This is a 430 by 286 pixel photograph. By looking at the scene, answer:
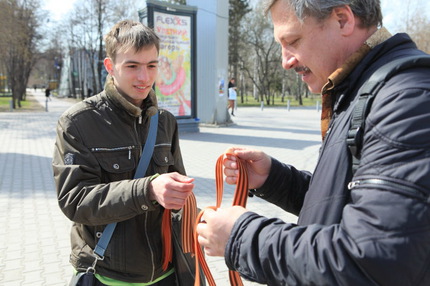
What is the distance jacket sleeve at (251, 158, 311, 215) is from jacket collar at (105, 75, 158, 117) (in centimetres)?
73

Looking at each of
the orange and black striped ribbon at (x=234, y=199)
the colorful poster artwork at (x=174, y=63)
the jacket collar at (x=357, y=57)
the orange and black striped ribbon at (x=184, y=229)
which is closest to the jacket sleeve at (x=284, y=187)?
the orange and black striped ribbon at (x=234, y=199)

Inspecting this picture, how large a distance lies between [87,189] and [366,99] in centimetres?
128

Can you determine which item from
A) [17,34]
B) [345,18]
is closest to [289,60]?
[345,18]

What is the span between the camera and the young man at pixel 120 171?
1.78 metres

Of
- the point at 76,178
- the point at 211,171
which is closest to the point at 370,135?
the point at 76,178

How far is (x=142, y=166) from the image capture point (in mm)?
2037

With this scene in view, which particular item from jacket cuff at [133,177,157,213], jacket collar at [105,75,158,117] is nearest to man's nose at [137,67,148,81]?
jacket collar at [105,75,158,117]

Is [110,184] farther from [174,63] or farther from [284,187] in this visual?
[174,63]

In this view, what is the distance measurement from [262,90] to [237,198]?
42673mm

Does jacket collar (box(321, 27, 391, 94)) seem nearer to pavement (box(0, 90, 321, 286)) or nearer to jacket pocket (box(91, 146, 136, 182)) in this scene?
jacket pocket (box(91, 146, 136, 182))

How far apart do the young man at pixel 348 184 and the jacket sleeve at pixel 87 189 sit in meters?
0.53

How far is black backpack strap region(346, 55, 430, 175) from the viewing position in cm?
111

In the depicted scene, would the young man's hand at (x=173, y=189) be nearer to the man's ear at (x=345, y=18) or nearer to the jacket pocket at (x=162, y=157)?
the jacket pocket at (x=162, y=157)

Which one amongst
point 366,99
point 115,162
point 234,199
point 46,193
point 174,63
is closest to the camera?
point 366,99
